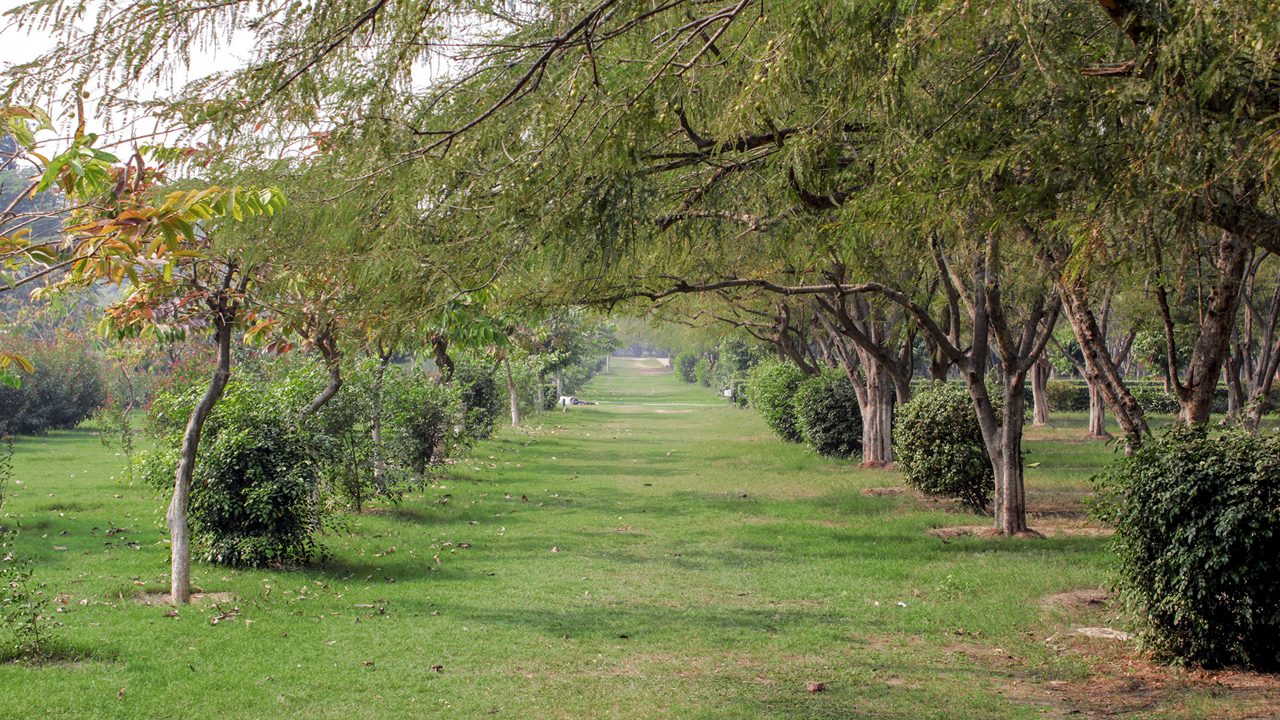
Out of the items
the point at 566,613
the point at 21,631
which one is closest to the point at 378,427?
the point at 566,613

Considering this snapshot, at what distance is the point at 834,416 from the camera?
24.3 metres

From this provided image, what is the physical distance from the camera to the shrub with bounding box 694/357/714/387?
245 feet

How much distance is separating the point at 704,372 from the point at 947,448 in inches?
2428

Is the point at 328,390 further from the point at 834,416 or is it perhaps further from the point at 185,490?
the point at 834,416

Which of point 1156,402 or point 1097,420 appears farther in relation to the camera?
point 1156,402

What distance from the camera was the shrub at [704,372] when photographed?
7456cm

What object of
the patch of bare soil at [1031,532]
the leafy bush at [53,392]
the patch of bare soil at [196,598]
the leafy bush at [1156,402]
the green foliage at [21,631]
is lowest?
the patch of bare soil at [1031,532]

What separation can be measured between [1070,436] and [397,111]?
28.8 metres

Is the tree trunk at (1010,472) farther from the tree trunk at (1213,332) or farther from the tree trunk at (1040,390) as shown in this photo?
the tree trunk at (1040,390)

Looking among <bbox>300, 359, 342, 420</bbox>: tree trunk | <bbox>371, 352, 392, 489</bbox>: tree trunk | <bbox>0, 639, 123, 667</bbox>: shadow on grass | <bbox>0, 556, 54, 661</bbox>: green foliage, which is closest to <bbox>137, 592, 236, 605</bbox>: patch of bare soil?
<bbox>0, 556, 54, 661</bbox>: green foliage

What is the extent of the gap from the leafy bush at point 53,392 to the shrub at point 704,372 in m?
46.0

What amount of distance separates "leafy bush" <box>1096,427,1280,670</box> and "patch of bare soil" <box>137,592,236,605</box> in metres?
7.02

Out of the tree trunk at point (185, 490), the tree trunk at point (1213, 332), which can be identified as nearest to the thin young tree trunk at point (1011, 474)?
the tree trunk at point (1213, 332)

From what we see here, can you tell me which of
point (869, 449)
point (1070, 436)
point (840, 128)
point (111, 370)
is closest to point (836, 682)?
point (840, 128)
